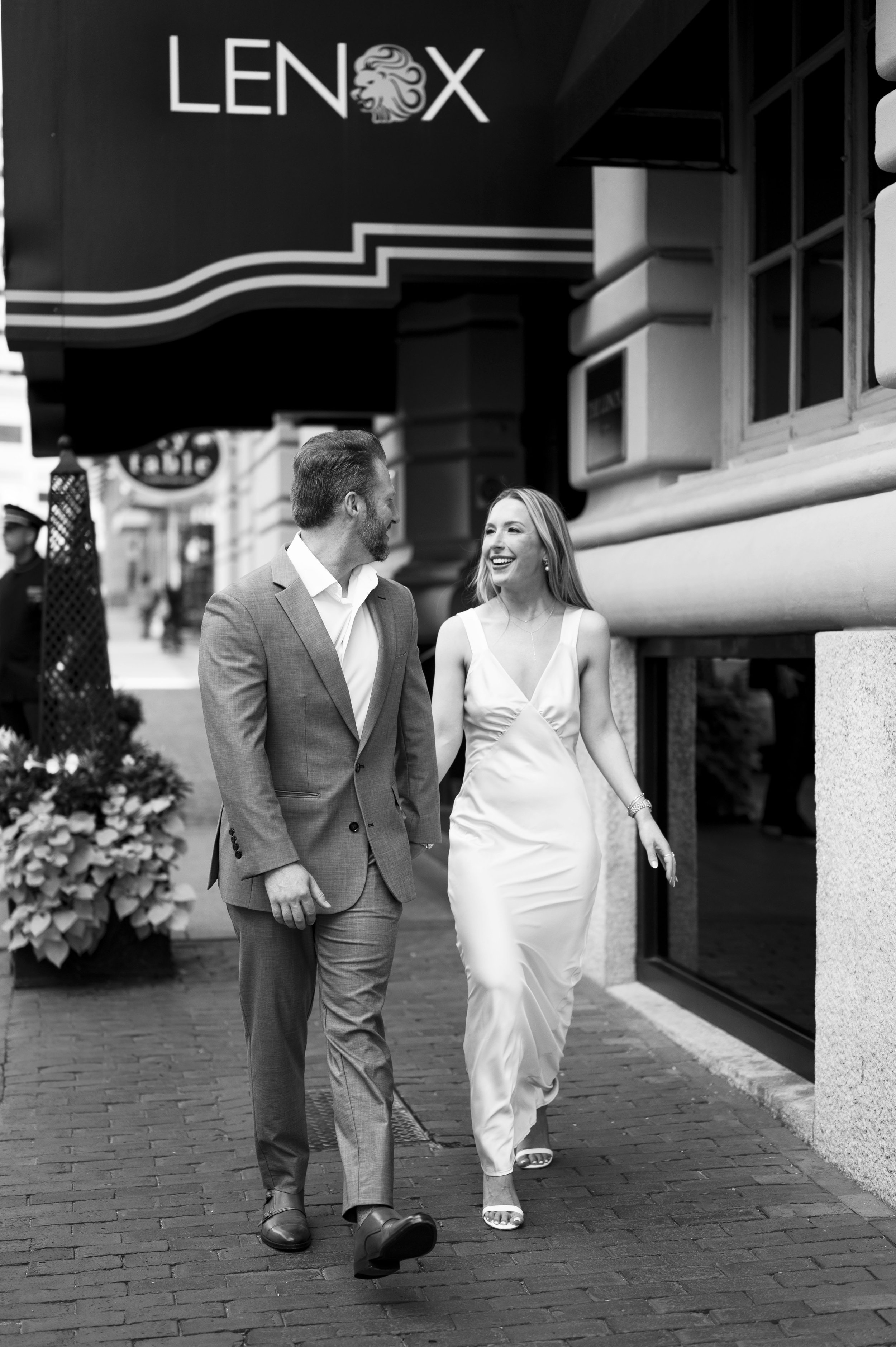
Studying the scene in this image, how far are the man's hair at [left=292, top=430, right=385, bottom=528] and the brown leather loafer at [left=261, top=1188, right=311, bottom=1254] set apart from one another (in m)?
1.72

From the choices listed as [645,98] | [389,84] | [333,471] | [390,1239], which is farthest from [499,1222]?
[389,84]

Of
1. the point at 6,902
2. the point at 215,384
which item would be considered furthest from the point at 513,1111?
the point at 215,384

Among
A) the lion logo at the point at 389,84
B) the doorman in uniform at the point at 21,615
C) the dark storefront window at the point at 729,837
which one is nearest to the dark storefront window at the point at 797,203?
the dark storefront window at the point at 729,837

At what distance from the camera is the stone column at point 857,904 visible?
4.45 m

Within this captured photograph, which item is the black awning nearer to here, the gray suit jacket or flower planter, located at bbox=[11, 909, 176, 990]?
the gray suit jacket

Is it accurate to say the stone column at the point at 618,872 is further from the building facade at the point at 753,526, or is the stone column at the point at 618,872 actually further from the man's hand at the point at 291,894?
the man's hand at the point at 291,894

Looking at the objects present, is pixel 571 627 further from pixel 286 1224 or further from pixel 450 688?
pixel 286 1224

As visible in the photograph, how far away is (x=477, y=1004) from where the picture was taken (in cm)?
432

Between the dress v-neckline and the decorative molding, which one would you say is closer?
the dress v-neckline

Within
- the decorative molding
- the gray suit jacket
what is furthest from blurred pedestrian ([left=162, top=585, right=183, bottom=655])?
the gray suit jacket

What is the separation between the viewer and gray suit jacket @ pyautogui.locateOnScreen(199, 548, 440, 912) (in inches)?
149

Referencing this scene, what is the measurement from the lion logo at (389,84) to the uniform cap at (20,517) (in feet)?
14.1

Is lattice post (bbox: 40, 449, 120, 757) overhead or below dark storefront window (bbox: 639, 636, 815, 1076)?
overhead

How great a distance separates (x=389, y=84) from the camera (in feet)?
22.8
